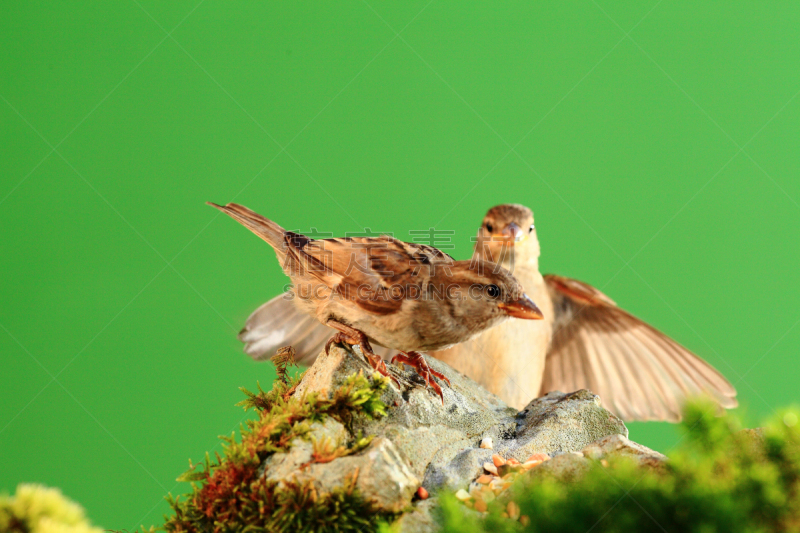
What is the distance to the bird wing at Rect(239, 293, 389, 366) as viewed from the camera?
14.5ft

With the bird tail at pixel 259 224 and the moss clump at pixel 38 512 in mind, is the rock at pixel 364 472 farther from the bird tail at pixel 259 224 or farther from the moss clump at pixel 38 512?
the bird tail at pixel 259 224

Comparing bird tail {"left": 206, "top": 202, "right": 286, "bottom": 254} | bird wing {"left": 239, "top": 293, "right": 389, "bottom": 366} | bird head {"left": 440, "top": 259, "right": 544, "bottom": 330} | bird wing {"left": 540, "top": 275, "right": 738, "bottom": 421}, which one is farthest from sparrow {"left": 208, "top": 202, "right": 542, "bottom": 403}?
bird wing {"left": 540, "top": 275, "right": 738, "bottom": 421}

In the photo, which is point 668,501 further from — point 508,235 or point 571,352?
point 571,352

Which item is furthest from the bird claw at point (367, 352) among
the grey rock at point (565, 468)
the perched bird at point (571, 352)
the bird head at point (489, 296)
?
the perched bird at point (571, 352)

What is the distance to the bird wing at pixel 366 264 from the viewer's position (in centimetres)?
303

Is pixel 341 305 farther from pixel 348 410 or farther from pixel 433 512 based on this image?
pixel 433 512

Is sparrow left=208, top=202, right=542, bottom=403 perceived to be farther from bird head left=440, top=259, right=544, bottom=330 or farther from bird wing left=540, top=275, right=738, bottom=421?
bird wing left=540, top=275, right=738, bottom=421

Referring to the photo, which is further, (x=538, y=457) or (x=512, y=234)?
(x=512, y=234)

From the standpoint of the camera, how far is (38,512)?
277cm

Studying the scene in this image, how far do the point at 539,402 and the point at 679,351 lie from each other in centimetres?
210

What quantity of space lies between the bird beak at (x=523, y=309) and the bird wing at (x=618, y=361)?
2261 mm

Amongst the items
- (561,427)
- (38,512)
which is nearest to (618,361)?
(561,427)

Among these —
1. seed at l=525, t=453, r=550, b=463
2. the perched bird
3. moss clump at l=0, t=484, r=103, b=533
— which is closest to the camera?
seed at l=525, t=453, r=550, b=463

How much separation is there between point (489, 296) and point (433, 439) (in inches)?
28.8
